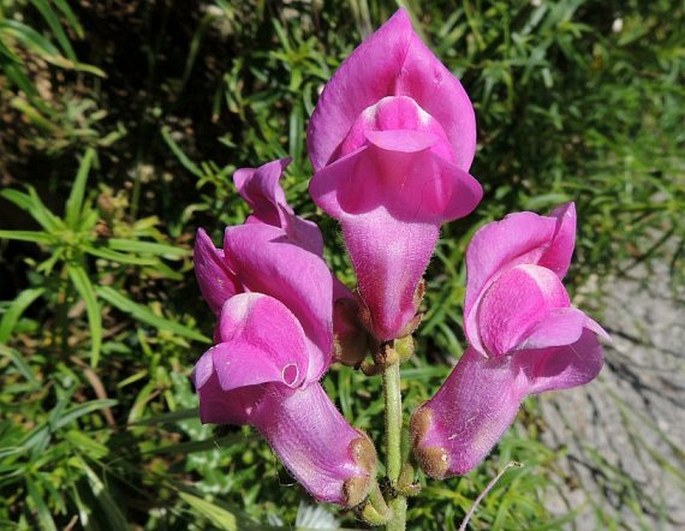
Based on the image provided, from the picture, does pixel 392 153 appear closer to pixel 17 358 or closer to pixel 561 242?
pixel 561 242

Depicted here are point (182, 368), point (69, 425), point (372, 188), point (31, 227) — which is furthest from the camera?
point (31, 227)

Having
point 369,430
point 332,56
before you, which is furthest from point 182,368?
point 332,56

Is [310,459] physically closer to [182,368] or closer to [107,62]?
[182,368]

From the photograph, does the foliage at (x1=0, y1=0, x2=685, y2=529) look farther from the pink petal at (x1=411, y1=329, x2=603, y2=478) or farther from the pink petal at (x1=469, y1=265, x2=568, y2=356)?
the pink petal at (x1=469, y1=265, x2=568, y2=356)

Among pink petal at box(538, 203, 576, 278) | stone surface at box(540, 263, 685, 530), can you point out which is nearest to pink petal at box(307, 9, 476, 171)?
pink petal at box(538, 203, 576, 278)

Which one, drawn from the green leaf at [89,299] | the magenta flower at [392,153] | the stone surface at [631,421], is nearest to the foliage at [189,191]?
the green leaf at [89,299]

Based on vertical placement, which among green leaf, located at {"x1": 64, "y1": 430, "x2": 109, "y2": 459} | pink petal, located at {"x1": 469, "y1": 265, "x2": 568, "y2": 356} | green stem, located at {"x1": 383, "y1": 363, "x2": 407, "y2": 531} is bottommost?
green leaf, located at {"x1": 64, "y1": 430, "x2": 109, "y2": 459}

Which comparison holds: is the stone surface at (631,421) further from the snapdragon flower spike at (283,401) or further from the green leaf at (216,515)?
the snapdragon flower spike at (283,401)
